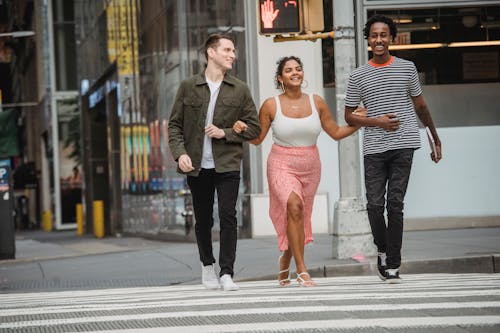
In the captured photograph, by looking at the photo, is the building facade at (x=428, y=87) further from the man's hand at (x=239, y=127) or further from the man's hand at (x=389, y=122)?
the man's hand at (x=239, y=127)

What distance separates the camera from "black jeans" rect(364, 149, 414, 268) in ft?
26.6

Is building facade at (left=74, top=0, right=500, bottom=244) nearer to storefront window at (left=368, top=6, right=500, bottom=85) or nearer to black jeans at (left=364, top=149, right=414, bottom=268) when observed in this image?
storefront window at (left=368, top=6, right=500, bottom=85)

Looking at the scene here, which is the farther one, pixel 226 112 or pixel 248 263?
pixel 248 263

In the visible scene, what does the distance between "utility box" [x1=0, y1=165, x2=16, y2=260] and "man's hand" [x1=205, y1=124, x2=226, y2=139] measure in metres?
8.87

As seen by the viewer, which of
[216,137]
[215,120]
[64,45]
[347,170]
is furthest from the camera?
[64,45]

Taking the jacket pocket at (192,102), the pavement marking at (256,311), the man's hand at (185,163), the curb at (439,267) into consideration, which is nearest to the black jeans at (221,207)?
the man's hand at (185,163)

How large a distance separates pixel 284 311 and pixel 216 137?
2.28 metres

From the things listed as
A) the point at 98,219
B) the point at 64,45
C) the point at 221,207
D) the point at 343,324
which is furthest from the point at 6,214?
the point at 64,45

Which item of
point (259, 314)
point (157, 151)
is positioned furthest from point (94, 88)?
point (259, 314)

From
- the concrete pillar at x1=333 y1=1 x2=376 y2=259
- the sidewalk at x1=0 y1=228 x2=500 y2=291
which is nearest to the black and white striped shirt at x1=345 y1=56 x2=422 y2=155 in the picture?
the sidewalk at x1=0 y1=228 x2=500 y2=291

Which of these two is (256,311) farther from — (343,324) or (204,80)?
(204,80)

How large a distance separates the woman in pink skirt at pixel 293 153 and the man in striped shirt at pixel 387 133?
0.19m

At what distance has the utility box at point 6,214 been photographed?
16203 millimetres

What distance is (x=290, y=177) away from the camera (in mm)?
8328
